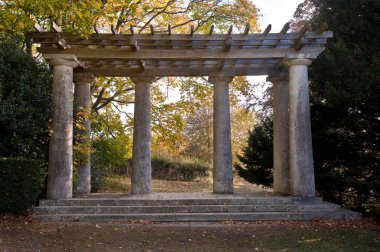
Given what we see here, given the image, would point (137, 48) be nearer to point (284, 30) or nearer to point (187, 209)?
point (284, 30)

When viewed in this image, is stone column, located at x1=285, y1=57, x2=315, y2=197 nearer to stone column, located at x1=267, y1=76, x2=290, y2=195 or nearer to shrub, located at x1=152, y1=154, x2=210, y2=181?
stone column, located at x1=267, y1=76, x2=290, y2=195

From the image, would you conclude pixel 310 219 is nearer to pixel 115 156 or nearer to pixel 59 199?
pixel 59 199

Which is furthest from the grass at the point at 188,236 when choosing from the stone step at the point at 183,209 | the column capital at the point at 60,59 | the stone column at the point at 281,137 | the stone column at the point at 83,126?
the column capital at the point at 60,59

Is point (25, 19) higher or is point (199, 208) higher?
point (25, 19)

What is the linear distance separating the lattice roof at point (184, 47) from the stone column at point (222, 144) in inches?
41.3

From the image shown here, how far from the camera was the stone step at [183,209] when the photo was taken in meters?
11.0

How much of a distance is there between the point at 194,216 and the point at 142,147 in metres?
3.98

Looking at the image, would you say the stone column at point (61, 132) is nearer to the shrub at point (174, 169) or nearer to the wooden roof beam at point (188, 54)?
the wooden roof beam at point (188, 54)

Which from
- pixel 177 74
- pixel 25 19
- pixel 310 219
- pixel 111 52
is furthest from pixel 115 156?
pixel 310 219

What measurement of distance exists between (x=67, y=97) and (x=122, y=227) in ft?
15.8

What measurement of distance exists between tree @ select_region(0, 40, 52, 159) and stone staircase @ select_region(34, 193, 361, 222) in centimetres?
185

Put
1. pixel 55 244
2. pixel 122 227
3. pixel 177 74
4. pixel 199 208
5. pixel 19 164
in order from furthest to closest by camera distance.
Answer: pixel 177 74, pixel 199 208, pixel 19 164, pixel 122 227, pixel 55 244

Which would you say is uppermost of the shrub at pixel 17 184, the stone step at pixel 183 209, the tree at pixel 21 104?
the tree at pixel 21 104

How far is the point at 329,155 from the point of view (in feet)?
47.9
